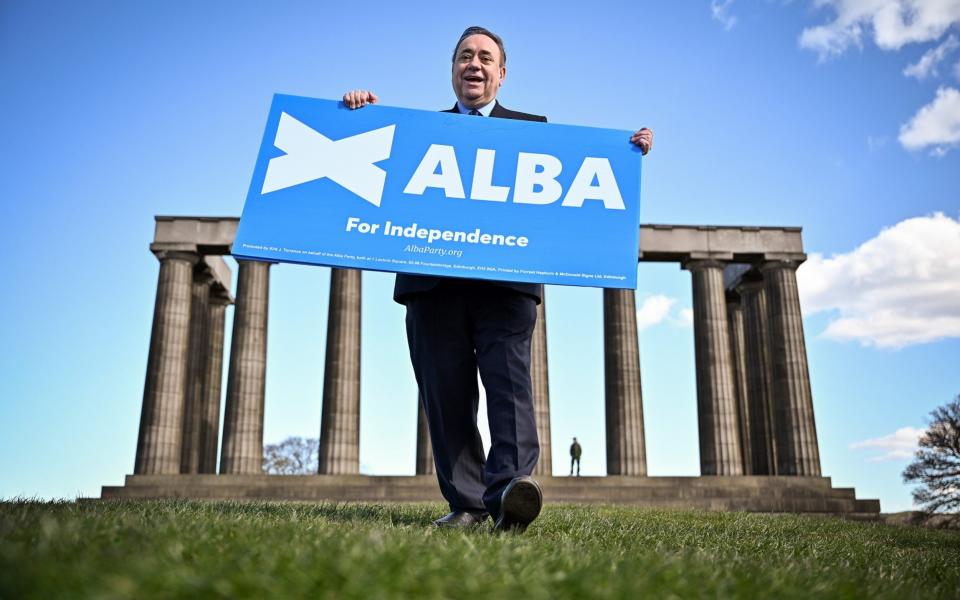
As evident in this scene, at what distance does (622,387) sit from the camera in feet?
141

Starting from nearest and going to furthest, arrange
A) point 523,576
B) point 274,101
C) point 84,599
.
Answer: point 84,599
point 523,576
point 274,101

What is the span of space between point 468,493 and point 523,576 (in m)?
3.65

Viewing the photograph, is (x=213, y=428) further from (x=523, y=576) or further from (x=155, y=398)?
(x=523, y=576)

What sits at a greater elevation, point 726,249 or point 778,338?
A: point 726,249

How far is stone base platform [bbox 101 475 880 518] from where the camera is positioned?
3616 cm

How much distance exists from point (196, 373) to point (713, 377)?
3280 centimetres

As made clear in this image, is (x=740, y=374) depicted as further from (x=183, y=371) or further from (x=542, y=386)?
(x=183, y=371)

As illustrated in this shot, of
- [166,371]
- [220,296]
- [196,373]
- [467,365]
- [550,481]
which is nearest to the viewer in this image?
[467,365]

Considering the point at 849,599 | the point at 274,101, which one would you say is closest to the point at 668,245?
the point at 274,101

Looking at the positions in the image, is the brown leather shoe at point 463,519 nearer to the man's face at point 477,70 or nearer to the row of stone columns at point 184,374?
the man's face at point 477,70

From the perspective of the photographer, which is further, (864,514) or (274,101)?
(864,514)

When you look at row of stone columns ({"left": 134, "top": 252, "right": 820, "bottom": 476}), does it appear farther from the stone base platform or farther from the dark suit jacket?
the dark suit jacket

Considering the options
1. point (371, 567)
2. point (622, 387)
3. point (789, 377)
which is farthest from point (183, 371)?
point (371, 567)

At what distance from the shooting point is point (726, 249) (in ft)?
150
